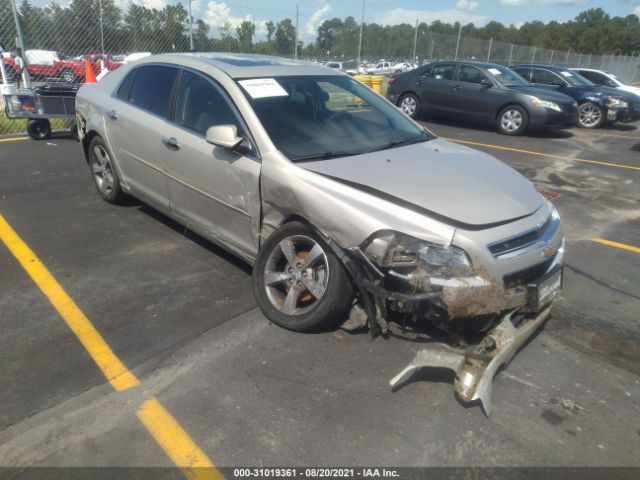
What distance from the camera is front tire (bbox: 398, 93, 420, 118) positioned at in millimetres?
12398

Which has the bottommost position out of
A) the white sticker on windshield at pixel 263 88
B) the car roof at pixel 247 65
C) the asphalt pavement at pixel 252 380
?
the asphalt pavement at pixel 252 380

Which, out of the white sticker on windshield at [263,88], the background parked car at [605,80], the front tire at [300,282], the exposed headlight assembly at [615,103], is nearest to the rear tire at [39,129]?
the white sticker on windshield at [263,88]

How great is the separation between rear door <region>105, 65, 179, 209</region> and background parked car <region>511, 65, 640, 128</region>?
11462 millimetres

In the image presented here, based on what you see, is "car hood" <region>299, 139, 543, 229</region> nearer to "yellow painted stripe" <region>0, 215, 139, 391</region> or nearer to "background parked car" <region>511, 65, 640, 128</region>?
"yellow painted stripe" <region>0, 215, 139, 391</region>

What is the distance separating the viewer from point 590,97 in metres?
12.7

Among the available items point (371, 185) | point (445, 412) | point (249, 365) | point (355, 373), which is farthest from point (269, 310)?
point (445, 412)

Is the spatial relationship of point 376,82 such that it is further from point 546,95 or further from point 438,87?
point 546,95

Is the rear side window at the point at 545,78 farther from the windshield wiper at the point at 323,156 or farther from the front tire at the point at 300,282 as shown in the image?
the front tire at the point at 300,282

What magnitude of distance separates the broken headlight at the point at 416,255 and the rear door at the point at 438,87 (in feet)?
32.9

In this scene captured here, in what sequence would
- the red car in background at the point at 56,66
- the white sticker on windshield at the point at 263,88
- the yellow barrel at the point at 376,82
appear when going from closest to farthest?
the white sticker on windshield at the point at 263,88
the red car in background at the point at 56,66
the yellow barrel at the point at 376,82

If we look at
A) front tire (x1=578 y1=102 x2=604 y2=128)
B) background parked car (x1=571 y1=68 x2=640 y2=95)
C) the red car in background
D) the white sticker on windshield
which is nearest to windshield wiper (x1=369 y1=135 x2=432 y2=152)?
the white sticker on windshield

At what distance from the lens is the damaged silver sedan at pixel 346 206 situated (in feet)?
8.59

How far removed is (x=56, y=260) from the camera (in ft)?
13.5

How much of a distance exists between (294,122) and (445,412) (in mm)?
2194
